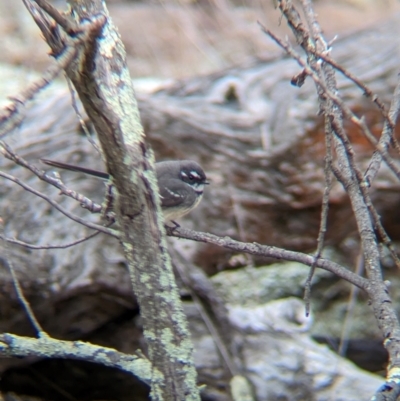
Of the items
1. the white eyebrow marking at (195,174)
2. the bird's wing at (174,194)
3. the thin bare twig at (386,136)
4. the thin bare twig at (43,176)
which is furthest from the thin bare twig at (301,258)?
the white eyebrow marking at (195,174)

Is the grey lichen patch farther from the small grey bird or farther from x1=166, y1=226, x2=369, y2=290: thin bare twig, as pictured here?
the small grey bird

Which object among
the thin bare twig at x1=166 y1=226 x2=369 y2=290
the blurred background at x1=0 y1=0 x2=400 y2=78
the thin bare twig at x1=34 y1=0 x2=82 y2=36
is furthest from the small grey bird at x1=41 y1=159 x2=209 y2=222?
the blurred background at x1=0 y1=0 x2=400 y2=78

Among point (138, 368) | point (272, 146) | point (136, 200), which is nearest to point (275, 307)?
point (272, 146)

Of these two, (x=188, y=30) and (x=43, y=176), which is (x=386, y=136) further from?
(x=188, y=30)

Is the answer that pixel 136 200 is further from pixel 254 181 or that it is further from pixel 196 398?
pixel 254 181

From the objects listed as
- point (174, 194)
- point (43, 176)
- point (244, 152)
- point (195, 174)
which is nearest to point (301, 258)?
point (43, 176)

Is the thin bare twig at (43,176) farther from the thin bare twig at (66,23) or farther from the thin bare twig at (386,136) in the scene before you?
the thin bare twig at (386,136)

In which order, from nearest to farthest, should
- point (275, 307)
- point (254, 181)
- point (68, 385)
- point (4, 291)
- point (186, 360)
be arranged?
point (186, 360)
point (4, 291)
point (68, 385)
point (275, 307)
point (254, 181)

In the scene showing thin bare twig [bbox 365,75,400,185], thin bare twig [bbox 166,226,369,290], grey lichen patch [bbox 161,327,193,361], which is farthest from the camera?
thin bare twig [bbox 365,75,400,185]
